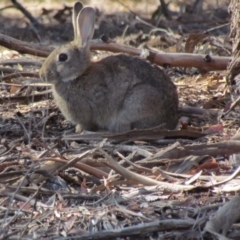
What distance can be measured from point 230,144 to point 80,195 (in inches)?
44.7

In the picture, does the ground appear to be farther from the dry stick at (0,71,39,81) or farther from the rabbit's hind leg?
the rabbit's hind leg

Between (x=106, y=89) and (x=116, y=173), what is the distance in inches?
72.5

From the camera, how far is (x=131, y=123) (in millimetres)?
6715

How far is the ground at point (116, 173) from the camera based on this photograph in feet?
14.3

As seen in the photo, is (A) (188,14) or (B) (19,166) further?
(A) (188,14)

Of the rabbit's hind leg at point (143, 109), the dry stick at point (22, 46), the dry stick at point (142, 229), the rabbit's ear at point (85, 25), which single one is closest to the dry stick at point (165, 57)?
the dry stick at point (22, 46)

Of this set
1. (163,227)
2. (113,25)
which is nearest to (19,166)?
(163,227)

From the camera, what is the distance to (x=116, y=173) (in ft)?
16.8

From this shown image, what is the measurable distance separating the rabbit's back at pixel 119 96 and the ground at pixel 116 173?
0.72ft

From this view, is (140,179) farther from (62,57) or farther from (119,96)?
(62,57)

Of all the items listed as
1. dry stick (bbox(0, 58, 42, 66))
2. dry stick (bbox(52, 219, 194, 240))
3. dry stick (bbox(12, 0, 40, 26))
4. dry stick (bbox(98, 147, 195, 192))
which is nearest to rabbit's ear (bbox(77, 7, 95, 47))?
dry stick (bbox(0, 58, 42, 66))

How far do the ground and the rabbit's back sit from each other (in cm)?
22

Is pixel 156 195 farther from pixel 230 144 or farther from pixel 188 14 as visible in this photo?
pixel 188 14

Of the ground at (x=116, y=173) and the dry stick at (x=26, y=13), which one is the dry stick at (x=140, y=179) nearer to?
the ground at (x=116, y=173)
